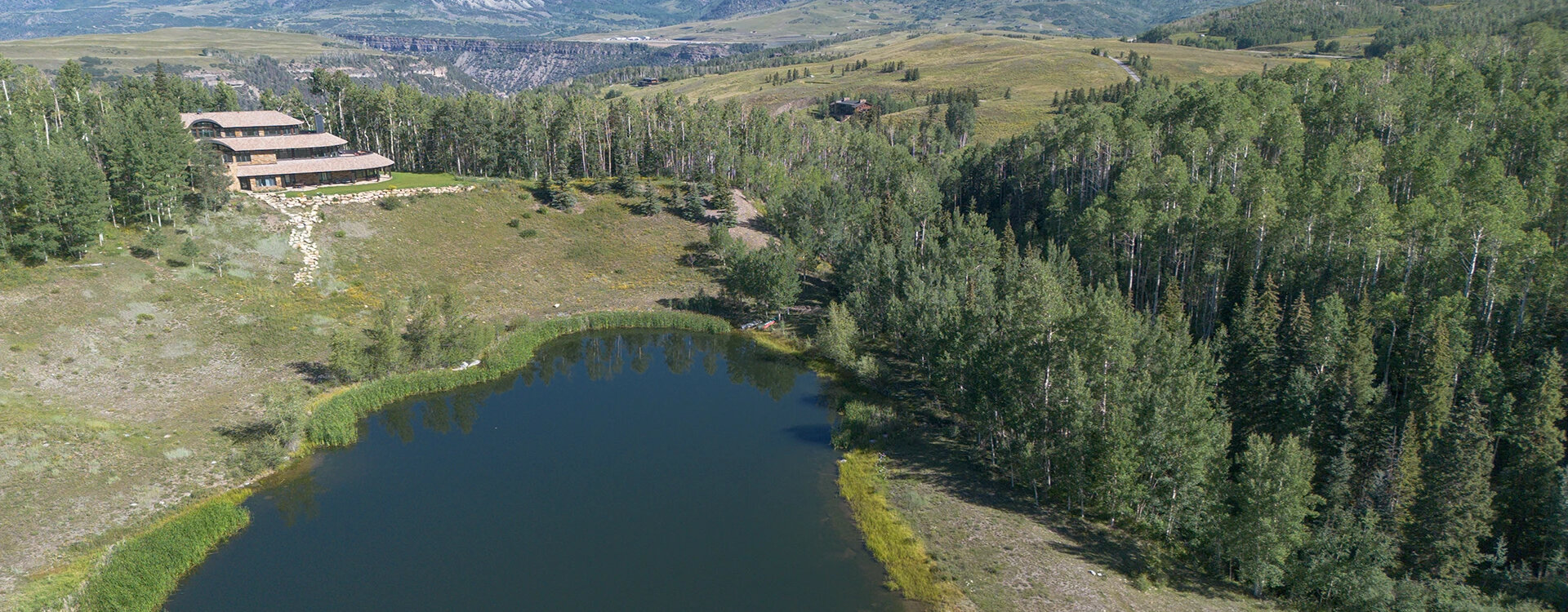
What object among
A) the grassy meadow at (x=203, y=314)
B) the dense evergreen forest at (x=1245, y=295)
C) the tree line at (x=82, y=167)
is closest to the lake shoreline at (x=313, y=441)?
the grassy meadow at (x=203, y=314)

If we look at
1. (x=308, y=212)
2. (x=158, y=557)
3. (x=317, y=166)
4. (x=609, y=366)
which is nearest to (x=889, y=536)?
(x=158, y=557)

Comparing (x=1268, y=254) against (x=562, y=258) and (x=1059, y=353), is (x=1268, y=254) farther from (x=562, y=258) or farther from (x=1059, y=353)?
(x=562, y=258)

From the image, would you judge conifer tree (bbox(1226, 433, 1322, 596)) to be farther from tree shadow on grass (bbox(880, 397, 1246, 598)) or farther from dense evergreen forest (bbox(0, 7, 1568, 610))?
A: tree shadow on grass (bbox(880, 397, 1246, 598))

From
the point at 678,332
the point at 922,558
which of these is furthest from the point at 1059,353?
the point at 678,332

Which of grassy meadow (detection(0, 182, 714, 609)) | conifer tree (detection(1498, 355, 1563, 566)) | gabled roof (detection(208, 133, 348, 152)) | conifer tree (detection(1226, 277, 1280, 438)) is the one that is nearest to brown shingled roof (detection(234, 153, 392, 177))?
gabled roof (detection(208, 133, 348, 152))

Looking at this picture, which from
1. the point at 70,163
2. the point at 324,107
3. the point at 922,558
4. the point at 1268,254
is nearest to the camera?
the point at 922,558

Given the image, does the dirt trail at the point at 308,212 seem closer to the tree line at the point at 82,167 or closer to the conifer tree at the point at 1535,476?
the tree line at the point at 82,167
